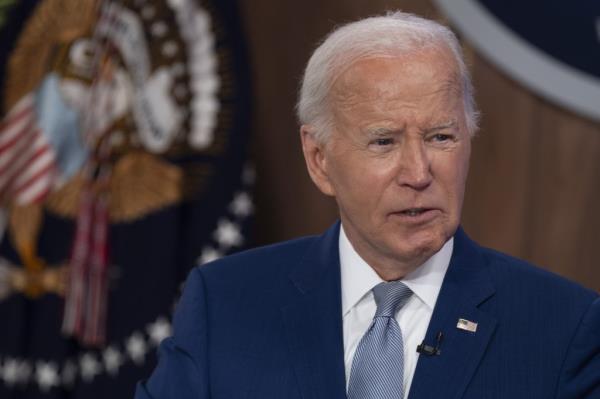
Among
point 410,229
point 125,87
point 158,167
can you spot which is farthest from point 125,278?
point 410,229

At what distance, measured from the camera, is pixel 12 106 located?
3652 millimetres

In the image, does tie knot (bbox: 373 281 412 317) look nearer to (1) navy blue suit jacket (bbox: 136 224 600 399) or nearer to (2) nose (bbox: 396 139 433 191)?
(1) navy blue suit jacket (bbox: 136 224 600 399)

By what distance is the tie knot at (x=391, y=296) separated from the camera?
1975 millimetres

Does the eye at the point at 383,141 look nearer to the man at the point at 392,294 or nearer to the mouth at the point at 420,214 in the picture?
the man at the point at 392,294

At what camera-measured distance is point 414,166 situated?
1.86 metres

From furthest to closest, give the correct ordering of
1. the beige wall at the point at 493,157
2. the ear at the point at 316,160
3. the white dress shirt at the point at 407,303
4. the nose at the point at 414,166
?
the beige wall at the point at 493,157, the ear at the point at 316,160, the white dress shirt at the point at 407,303, the nose at the point at 414,166

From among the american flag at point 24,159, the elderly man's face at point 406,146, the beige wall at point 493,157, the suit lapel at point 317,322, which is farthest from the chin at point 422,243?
the american flag at point 24,159

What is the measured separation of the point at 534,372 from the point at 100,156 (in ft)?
6.91

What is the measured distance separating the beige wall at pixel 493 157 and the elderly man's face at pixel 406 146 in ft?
5.51

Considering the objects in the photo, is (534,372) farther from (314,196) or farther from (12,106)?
(12,106)

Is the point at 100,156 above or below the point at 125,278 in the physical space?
above

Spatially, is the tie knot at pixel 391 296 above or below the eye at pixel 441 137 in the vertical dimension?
below

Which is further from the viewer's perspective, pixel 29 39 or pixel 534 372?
pixel 29 39

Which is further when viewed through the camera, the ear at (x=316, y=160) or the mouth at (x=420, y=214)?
the ear at (x=316, y=160)
